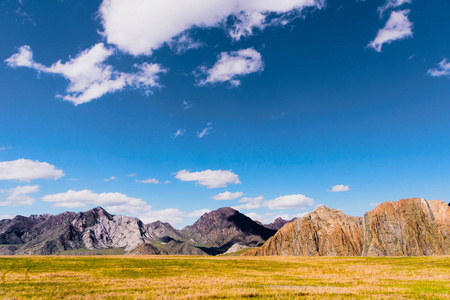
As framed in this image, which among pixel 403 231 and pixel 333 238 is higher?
pixel 403 231

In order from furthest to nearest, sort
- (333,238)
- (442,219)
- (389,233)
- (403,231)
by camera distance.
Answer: (333,238) → (389,233) → (403,231) → (442,219)

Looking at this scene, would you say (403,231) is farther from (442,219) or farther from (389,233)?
(442,219)

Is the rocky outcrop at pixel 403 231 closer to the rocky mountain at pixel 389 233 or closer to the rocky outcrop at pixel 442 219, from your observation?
the rocky mountain at pixel 389 233

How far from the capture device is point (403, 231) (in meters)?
150

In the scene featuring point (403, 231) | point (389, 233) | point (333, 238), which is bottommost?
point (333, 238)

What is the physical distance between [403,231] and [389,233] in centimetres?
736

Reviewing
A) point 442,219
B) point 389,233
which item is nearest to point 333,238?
point 389,233

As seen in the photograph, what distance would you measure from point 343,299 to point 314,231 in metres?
193

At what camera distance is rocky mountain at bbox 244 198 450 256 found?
141625 millimetres

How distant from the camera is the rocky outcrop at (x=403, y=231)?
14100 centimetres

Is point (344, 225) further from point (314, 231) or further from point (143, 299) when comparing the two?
point (143, 299)

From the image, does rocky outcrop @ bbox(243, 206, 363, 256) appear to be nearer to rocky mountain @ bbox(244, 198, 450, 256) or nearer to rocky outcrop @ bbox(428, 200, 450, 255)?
rocky mountain @ bbox(244, 198, 450, 256)

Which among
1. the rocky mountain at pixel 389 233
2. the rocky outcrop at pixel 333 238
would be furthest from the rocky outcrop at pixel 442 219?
A: the rocky outcrop at pixel 333 238

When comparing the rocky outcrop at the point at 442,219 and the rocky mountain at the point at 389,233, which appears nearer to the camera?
the rocky outcrop at the point at 442,219
